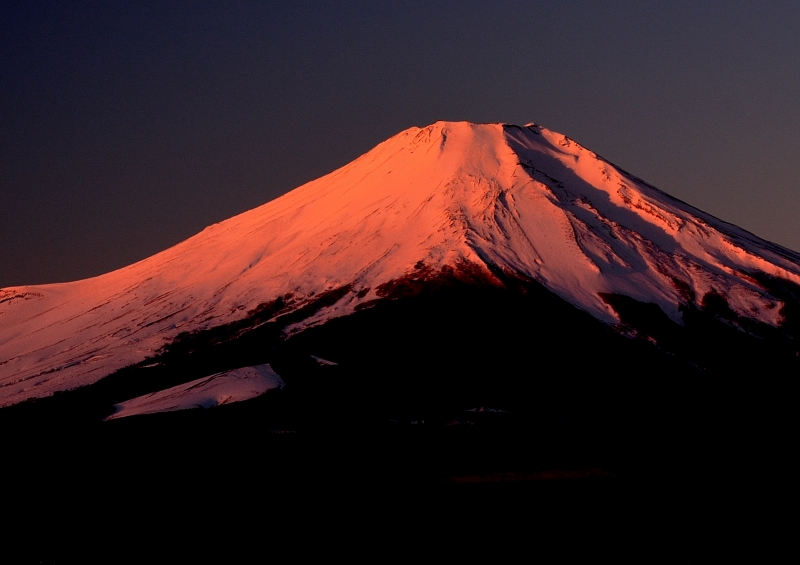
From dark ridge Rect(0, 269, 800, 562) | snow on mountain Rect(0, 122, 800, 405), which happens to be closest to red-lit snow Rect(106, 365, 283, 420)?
dark ridge Rect(0, 269, 800, 562)

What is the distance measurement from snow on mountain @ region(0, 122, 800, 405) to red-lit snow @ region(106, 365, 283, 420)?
276 inches

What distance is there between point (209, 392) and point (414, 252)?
19.8 meters

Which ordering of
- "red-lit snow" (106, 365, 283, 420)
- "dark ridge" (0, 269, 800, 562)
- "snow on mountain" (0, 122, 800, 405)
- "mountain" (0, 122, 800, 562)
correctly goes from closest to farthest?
"dark ridge" (0, 269, 800, 562)
"mountain" (0, 122, 800, 562)
"red-lit snow" (106, 365, 283, 420)
"snow on mountain" (0, 122, 800, 405)

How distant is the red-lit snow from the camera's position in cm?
4641

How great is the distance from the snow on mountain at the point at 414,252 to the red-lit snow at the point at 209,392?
702cm

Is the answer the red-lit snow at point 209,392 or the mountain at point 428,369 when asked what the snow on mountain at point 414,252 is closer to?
the mountain at point 428,369

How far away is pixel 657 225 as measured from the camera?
69.8m

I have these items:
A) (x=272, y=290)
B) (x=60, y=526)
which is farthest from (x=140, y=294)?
(x=60, y=526)

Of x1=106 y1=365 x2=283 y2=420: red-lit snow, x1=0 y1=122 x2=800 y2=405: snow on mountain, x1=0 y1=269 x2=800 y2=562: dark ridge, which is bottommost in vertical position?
Result: x1=0 y1=269 x2=800 y2=562: dark ridge

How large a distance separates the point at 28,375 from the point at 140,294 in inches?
504

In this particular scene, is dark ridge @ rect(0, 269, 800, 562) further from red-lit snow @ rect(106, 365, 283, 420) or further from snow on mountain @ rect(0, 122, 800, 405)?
snow on mountain @ rect(0, 122, 800, 405)

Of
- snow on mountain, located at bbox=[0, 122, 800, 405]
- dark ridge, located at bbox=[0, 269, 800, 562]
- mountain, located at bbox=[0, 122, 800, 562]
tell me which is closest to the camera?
dark ridge, located at bbox=[0, 269, 800, 562]

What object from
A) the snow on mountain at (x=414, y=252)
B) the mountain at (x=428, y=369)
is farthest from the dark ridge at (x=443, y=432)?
the snow on mountain at (x=414, y=252)

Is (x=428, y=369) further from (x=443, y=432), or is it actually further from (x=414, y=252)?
(x=414, y=252)
